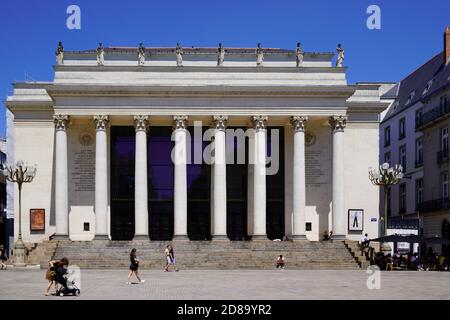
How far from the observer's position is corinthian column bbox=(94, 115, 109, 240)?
5225cm

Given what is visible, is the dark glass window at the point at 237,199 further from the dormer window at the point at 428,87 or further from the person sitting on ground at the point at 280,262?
the dormer window at the point at 428,87

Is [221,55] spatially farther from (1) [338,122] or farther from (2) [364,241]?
(2) [364,241]

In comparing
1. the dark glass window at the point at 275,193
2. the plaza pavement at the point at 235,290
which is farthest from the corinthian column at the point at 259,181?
the plaza pavement at the point at 235,290

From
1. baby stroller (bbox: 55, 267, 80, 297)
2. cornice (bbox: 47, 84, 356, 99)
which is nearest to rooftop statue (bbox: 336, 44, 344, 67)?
cornice (bbox: 47, 84, 356, 99)

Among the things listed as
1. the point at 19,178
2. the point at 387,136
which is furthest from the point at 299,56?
the point at 387,136

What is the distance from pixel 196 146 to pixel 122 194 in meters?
6.38

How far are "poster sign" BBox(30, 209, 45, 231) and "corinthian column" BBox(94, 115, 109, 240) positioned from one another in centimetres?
519

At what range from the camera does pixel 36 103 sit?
55500 millimetres

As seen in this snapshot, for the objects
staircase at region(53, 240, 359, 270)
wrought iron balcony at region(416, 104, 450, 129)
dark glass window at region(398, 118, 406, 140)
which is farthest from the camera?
dark glass window at region(398, 118, 406, 140)

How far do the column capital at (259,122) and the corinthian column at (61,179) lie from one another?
12815mm

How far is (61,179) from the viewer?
5219cm

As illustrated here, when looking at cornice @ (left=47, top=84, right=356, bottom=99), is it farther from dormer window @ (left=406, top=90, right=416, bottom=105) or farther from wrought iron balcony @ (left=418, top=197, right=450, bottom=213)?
dormer window @ (left=406, top=90, right=416, bottom=105)

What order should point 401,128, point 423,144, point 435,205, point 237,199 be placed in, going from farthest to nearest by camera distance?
point 401,128 < point 423,144 < point 435,205 < point 237,199

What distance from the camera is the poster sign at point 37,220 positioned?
55250mm
